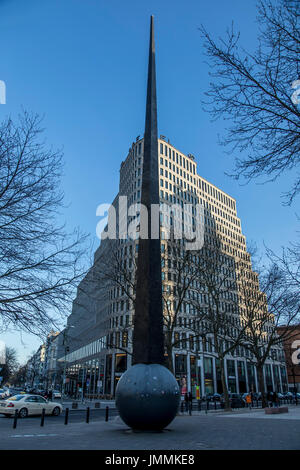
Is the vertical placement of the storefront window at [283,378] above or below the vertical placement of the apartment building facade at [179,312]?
below

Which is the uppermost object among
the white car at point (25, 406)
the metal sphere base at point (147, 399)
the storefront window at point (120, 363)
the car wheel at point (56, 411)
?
the storefront window at point (120, 363)

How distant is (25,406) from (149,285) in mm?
13753

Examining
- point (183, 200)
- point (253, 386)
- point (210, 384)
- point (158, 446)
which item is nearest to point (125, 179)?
point (183, 200)

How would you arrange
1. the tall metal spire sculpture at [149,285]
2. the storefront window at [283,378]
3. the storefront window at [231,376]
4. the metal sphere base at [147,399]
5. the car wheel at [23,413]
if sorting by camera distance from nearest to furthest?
the metal sphere base at [147,399] < the tall metal spire sculpture at [149,285] < the car wheel at [23,413] < the storefront window at [231,376] < the storefront window at [283,378]

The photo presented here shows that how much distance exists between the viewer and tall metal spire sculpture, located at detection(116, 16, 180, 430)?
829 centimetres

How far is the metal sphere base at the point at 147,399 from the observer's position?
8.23m

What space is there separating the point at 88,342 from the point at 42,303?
2755 inches

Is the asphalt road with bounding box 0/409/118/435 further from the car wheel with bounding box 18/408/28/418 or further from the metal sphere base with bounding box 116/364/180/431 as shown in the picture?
the metal sphere base with bounding box 116/364/180/431

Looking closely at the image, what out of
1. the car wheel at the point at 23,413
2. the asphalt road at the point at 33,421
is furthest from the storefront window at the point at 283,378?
the car wheel at the point at 23,413

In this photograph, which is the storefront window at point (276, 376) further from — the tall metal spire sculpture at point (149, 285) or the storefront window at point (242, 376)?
the tall metal spire sculpture at point (149, 285)

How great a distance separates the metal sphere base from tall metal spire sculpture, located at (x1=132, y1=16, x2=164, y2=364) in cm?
71

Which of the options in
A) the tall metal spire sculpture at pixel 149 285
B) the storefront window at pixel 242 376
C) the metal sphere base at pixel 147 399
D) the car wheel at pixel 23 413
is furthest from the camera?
the storefront window at pixel 242 376

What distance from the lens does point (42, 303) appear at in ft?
34.0
